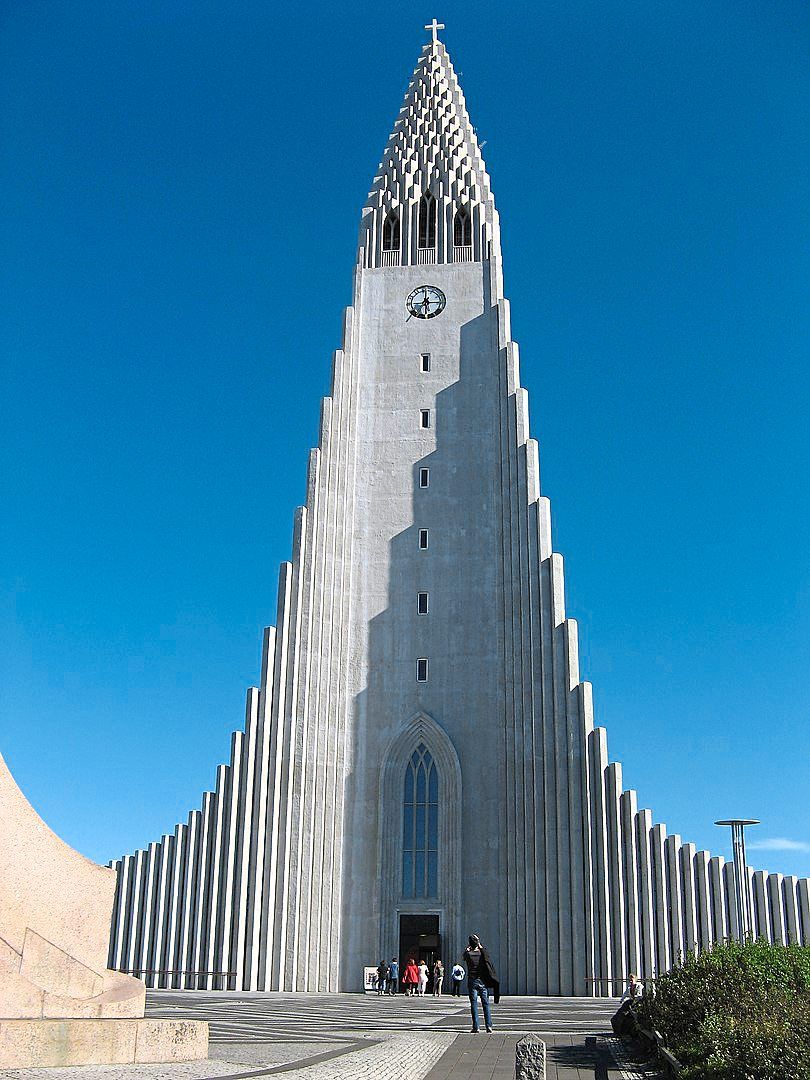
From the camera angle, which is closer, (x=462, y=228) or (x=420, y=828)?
(x=420, y=828)

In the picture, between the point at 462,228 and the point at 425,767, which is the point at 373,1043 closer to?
the point at 425,767

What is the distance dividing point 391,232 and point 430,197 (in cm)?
242

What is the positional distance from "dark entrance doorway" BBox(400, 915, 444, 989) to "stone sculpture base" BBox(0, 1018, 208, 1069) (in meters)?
27.1

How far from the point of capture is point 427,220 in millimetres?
49125

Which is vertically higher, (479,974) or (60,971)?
(60,971)

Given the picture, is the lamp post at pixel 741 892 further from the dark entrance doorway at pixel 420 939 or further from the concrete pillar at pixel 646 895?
the dark entrance doorway at pixel 420 939

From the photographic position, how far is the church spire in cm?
4828

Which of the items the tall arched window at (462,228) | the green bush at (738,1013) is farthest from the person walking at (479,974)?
the tall arched window at (462,228)

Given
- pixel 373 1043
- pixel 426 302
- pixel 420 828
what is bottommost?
pixel 373 1043

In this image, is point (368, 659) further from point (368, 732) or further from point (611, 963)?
point (611, 963)

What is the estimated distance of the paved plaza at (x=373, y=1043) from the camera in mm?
11180

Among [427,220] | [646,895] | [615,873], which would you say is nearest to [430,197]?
[427,220]

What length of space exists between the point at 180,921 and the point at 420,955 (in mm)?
8366

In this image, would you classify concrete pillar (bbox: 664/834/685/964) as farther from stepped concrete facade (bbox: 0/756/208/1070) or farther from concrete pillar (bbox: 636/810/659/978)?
stepped concrete facade (bbox: 0/756/208/1070)
